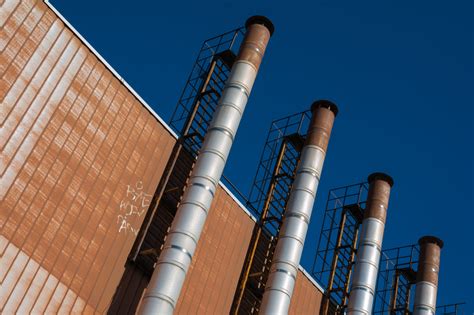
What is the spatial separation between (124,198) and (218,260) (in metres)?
5.39

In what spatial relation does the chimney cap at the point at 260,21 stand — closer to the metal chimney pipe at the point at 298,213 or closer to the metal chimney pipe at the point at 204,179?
the metal chimney pipe at the point at 204,179

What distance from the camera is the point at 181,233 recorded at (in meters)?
26.2

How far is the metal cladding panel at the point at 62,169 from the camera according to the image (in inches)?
900

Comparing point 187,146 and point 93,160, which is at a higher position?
point 187,146

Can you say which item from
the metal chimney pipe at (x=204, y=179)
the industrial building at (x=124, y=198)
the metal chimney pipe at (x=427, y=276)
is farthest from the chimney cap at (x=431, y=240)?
the metal chimney pipe at (x=204, y=179)

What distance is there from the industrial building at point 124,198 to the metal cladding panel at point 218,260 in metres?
0.06

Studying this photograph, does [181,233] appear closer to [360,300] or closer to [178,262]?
[178,262]

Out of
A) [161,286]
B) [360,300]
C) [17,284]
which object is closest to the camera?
[17,284]

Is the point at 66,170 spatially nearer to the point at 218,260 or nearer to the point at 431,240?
the point at 218,260

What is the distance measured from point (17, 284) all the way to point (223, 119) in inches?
419

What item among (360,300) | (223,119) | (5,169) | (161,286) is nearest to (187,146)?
(223,119)

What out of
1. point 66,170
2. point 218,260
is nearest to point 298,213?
point 218,260

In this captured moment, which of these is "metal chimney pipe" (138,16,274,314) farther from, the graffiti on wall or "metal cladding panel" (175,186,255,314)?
"metal cladding panel" (175,186,255,314)

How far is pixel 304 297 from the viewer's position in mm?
34281
